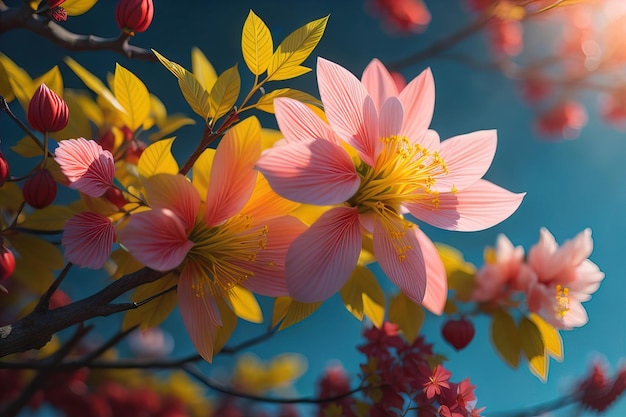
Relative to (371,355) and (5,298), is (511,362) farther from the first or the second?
(5,298)

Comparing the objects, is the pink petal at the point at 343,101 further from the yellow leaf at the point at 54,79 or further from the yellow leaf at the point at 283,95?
the yellow leaf at the point at 54,79

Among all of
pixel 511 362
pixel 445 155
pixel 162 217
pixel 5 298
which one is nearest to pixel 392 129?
pixel 445 155

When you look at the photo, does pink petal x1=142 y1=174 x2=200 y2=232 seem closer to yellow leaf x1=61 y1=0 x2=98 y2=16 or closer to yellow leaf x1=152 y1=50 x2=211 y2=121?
yellow leaf x1=152 y1=50 x2=211 y2=121

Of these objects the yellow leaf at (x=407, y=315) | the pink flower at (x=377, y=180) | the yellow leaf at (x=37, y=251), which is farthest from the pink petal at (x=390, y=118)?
the yellow leaf at (x=37, y=251)

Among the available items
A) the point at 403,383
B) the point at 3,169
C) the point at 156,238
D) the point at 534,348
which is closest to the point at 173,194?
the point at 156,238

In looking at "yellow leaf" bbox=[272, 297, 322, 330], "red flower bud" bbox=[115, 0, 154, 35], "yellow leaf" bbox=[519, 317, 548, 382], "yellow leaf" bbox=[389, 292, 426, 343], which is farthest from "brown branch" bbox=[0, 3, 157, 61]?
"yellow leaf" bbox=[519, 317, 548, 382]

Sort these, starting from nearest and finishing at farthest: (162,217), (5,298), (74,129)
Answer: (162,217) < (74,129) < (5,298)

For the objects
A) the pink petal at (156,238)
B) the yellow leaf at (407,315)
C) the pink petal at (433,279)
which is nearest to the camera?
the pink petal at (156,238)

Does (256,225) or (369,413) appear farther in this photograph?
(369,413)
